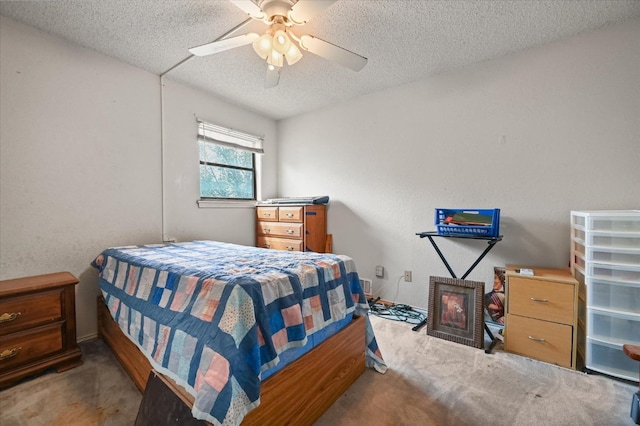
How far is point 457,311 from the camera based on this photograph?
2262mm

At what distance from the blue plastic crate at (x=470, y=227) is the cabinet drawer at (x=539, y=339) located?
0.64 metres

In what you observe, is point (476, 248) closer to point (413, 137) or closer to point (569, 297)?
point (569, 297)

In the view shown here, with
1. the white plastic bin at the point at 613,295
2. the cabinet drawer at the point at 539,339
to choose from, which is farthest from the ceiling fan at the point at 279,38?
the cabinet drawer at the point at 539,339

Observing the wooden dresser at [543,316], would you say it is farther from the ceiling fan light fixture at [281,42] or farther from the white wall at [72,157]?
the white wall at [72,157]

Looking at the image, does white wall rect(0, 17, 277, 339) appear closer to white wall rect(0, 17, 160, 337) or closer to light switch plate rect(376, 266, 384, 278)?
white wall rect(0, 17, 160, 337)

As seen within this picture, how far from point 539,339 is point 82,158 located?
3787 mm

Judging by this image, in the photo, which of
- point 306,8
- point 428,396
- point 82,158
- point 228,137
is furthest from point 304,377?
point 228,137

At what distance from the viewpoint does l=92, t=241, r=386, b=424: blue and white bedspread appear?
3.38ft

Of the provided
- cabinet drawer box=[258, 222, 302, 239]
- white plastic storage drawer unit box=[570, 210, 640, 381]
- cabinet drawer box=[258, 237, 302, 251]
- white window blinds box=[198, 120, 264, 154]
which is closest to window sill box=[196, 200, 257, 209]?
cabinet drawer box=[258, 222, 302, 239]

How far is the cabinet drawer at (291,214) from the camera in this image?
327cm

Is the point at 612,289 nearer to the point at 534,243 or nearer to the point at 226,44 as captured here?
the point at 534,243

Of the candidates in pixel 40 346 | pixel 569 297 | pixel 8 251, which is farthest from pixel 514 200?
pixel 8 251

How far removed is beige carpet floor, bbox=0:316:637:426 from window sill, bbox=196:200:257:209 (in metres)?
1.65

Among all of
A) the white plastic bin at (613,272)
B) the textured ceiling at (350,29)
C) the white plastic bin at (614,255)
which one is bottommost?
the white plastic bin at (613,272)
